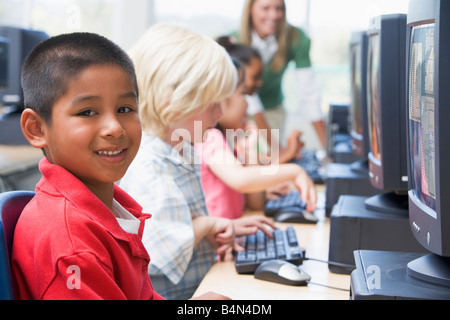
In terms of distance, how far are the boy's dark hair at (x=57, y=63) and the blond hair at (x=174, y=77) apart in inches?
19.6

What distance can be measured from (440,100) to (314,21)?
13.3 ft

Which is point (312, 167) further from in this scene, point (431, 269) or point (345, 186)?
point (431, 269)

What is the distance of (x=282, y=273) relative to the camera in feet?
3.68

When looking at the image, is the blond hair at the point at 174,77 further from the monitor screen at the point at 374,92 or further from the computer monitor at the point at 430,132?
the computer monitor at the point at 430,132

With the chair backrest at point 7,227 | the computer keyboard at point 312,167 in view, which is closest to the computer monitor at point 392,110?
the chair backrest at point 7,227

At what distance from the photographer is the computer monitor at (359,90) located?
67.5 inches

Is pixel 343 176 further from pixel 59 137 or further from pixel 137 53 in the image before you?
pixel 59 137

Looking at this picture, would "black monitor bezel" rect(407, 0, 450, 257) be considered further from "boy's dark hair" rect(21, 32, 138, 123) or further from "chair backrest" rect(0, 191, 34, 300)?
"chair backrest" rect(0, 191, 34, 300)

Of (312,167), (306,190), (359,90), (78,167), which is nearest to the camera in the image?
(78,167)

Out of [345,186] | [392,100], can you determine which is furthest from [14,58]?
[392,100]

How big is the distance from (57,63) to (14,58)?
247cm

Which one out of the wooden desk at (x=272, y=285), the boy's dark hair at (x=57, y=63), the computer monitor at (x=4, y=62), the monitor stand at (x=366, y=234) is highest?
the computer monitor at (x=4, y=62)

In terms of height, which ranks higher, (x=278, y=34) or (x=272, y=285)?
(x=278, y=34)

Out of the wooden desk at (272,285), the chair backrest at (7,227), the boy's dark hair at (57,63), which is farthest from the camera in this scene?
the wooden desk at (272,285)
